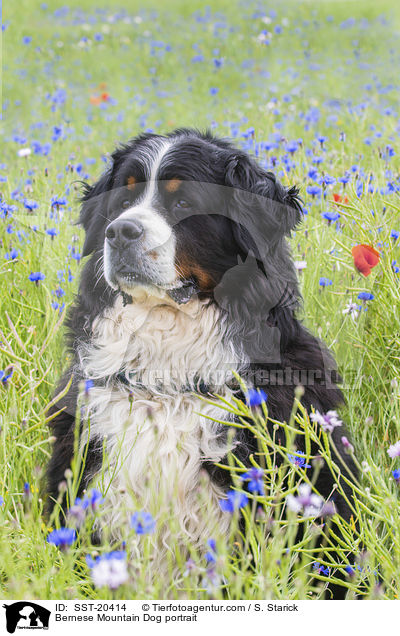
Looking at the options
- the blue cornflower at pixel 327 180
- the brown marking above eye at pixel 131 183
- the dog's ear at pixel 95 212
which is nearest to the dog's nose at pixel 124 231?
the brown marking above eye at pixel 131 183

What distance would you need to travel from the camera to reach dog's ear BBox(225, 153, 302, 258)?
8.86ft

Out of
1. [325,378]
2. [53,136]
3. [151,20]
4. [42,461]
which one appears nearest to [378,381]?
[325,378]

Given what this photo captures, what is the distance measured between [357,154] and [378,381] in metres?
2.12

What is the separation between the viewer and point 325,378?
2734 millimetres

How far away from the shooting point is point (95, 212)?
9.66ft

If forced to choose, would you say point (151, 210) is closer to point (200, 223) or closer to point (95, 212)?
point (200, 223)

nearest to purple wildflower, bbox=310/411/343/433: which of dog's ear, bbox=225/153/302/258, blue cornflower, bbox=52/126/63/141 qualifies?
dog's ear, bbox=225/153/302/258

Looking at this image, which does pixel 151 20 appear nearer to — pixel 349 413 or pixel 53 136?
pixel 53 136

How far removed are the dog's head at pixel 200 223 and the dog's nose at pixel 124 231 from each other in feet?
0.05

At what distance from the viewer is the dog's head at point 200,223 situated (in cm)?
250

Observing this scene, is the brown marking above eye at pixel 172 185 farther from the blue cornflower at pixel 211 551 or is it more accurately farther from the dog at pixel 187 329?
the blue cornflower at pixel 211 551

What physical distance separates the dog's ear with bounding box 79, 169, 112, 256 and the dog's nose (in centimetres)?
47

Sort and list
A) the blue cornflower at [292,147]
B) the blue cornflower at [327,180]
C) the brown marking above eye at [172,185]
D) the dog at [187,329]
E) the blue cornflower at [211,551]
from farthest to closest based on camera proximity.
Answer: the blue cornflower at [292,147] → the blue cornflower at [327,180] → the brown marking above eye at [172,185] → the dog at [187,329] → the blue cornflower at [211,551]
